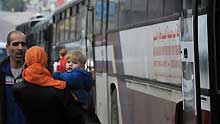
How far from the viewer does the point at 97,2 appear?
43.9 ft

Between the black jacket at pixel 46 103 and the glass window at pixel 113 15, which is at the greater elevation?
the glass window at pixel 113 15

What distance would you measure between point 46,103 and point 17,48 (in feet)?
2.24

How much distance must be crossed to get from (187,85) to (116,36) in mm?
5096

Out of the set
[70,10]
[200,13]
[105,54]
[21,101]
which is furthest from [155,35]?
[70,10]

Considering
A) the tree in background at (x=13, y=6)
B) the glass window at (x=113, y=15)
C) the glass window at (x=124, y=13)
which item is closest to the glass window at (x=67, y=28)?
the glass window at (x=113, y=15)

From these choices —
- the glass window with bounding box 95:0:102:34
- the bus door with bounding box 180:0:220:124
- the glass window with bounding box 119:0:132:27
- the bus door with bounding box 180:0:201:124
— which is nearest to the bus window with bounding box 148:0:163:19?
the glass window with bounding box 119:0:132:27

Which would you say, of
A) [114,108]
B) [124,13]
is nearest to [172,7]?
[124,13]

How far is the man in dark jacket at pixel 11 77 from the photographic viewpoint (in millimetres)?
5684

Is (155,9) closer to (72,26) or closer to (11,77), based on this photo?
(11,77)

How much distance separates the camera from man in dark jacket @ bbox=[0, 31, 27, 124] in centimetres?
568

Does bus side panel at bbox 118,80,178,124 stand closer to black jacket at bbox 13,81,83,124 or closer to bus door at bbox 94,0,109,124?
black jacket at bbox 13,81,83,124

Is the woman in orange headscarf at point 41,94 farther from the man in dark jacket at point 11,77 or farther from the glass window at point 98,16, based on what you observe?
the glass window at point 98,16

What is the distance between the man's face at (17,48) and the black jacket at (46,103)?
347mm

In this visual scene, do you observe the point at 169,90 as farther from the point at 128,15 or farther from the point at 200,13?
the point at 128,15
